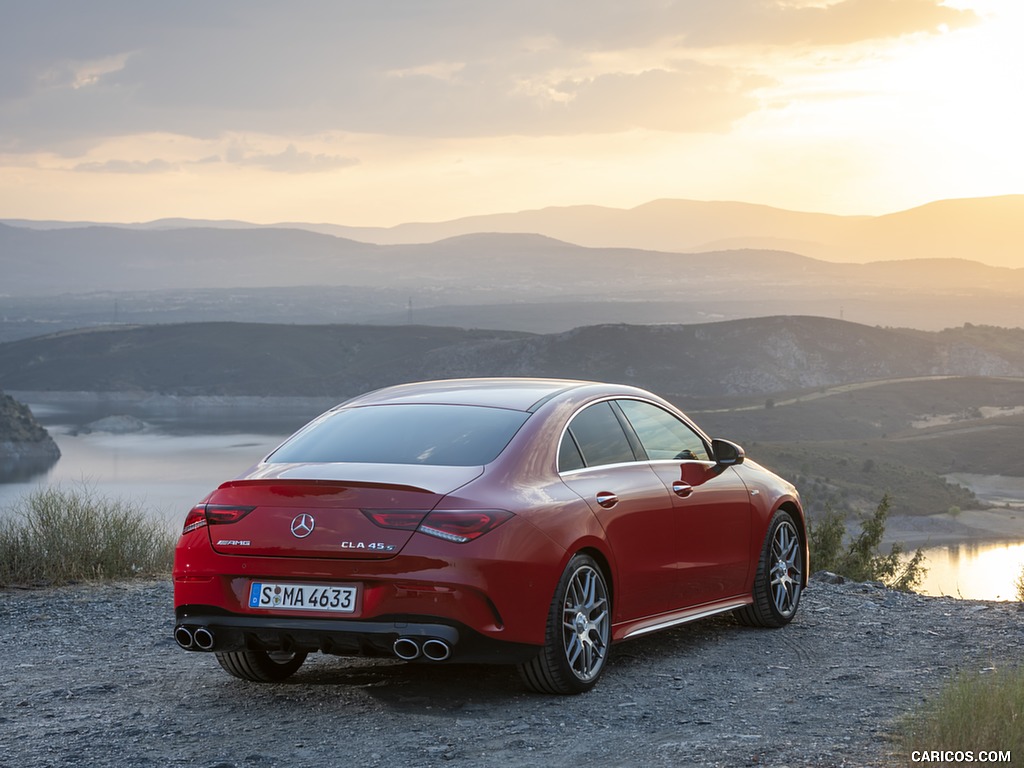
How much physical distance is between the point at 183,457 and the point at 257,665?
12444cm

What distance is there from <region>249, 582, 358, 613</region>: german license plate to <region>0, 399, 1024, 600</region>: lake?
5432cm

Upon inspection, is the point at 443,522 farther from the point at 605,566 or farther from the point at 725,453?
the point at 725,453

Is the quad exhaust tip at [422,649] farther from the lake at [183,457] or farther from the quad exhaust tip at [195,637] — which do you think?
the lake at [183,457]

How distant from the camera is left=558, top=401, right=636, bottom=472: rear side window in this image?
630 centimetres

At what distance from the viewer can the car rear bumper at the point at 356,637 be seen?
17.9 feet

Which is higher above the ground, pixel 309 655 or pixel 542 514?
pixel 542 514

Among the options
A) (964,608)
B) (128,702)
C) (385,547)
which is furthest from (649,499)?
(964,608)

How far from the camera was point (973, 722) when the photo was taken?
4.62 metres

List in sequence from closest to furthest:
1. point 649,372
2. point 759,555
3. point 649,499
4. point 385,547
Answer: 1. point 385,547
2. point 649,499
3. point 759,555
4. point 649,372

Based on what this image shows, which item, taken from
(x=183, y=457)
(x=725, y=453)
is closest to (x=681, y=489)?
(x=725, y=453)

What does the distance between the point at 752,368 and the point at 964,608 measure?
164 meters

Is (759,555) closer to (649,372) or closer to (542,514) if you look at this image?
(542,514)

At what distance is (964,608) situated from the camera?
375 inches

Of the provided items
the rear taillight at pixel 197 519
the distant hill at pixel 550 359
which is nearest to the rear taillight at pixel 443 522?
the rear taillight at pixel 197 519
